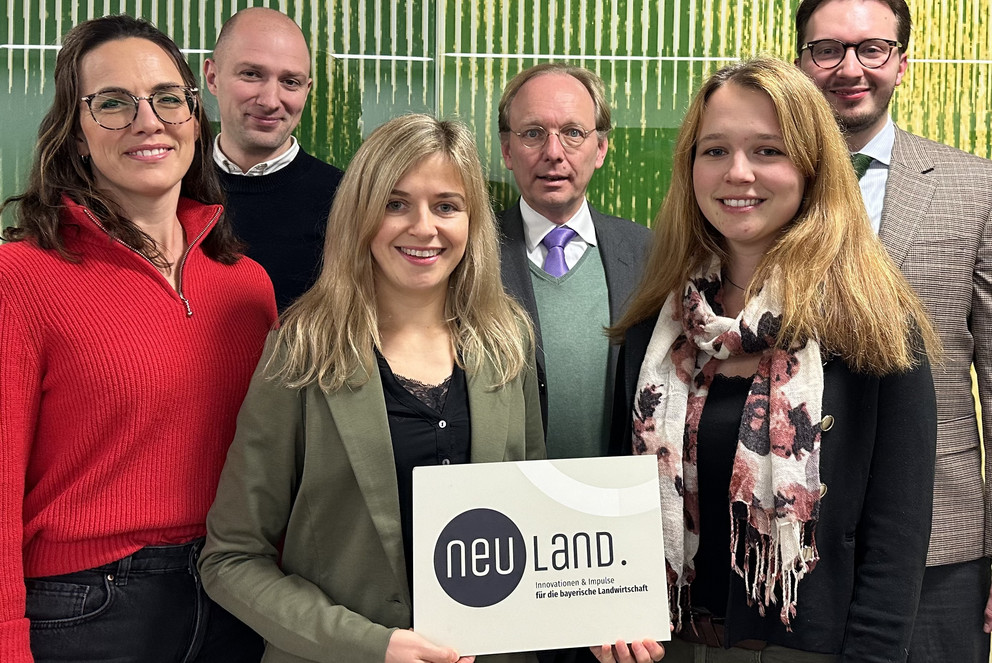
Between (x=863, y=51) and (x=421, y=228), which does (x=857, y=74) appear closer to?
(x=863, y=51)

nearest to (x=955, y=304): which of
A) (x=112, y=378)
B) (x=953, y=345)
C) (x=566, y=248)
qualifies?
(x=953, y=345)

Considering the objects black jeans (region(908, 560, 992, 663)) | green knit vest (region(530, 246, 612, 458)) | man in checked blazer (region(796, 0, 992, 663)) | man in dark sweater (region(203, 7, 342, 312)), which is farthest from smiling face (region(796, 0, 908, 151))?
man in dark sweater (region(203, 7, 342, 312))

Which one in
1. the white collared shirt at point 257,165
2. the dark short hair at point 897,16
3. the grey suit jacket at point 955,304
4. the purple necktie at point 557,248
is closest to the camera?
the grey suit jacket at point 955,304

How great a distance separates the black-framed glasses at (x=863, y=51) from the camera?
2887mm

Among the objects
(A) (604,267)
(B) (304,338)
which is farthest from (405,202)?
(A) (604,267)

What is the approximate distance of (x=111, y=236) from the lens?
2080 millimetres

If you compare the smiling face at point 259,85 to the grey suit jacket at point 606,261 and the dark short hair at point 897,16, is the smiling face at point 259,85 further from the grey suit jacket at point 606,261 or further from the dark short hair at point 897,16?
the dark short hair at point 897,16

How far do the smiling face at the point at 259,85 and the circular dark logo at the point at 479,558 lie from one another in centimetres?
197

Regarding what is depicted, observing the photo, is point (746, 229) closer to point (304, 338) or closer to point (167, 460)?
point (304, 338)

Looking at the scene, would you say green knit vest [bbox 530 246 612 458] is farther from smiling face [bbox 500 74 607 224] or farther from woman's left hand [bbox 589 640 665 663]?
woman's left hand [bbox 589 640 665 663]

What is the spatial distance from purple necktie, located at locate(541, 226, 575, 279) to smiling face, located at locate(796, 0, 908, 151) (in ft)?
3.12

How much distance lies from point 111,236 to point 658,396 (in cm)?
136

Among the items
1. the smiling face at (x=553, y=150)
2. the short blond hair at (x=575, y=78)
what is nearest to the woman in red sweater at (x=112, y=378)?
the smiling face at (x=553, y=150)

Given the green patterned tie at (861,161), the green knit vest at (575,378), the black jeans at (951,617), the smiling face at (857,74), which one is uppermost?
the smiling face at (857,74)
